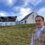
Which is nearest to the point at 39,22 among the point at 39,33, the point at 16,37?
the point at 39,33

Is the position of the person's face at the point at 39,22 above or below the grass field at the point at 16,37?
above

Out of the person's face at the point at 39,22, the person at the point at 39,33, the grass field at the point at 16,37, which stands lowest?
the grass field at the point at 16,37

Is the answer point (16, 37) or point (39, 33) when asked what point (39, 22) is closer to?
point (39, 33)

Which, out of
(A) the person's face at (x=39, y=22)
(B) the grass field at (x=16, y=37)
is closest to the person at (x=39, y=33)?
(A) the person's face at (x=39, y=22)

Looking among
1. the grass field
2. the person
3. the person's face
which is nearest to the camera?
the person

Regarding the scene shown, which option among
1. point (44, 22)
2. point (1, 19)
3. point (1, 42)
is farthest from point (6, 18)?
point (44, 22)

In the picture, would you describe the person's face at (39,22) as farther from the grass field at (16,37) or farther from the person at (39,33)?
the grass field at (16,37)

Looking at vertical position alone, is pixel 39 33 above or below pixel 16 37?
above

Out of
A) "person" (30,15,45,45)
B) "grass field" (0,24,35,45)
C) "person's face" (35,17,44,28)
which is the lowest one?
"grass field" (0,24,35,45)

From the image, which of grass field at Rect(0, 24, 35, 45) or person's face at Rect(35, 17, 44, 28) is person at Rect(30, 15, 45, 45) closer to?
person's face at Rect(35, 17, 44, 28)

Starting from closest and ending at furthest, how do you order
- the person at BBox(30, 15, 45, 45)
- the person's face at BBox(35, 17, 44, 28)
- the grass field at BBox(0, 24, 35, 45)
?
the person at BBox(30, 15, 45, 45)
the person's face at BBox(35, 17, 44, 28)
the grass field at BBox(0, 24, 35, 45)

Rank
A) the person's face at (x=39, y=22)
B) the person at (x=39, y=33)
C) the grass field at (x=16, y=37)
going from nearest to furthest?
the person at (x=39, y=33) < the person's face at (x=39, y=22) < the grass field at (x=16, y=37)

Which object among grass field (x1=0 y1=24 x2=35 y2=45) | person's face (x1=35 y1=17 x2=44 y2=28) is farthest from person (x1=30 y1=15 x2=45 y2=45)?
grass field (x1=0 y1=24 x2=35 y2=45)

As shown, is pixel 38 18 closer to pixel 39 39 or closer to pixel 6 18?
pixel 39 39
